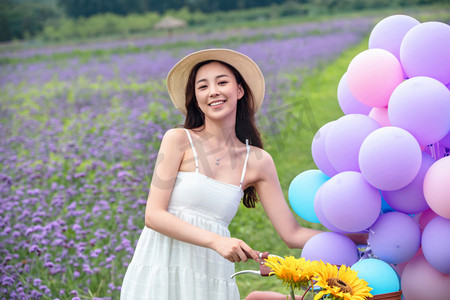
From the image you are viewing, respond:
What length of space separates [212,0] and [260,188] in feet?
60.4

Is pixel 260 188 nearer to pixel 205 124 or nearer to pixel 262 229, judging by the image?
pixel 205 124

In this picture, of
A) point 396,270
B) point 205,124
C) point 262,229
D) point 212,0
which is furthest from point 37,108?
point 212,0

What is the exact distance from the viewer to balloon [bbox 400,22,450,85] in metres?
→ 1.74

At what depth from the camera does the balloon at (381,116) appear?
1.90 metres

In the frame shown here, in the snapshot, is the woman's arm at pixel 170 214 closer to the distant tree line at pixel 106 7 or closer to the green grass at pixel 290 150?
the green grass at pixel 290 150

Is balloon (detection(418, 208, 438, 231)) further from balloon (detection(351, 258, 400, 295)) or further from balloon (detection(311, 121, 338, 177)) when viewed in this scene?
balloon (detection(311, 121, 338, 177))

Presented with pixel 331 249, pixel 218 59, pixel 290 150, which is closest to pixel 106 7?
pixel 290 150

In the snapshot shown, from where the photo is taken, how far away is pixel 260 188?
217 centimetres

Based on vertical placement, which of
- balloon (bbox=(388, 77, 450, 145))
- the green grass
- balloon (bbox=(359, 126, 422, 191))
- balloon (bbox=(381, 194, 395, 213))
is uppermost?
balloon (bbox=(388, 77, 450, 145))

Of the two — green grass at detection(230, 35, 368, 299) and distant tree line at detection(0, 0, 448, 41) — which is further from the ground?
distant tree line at detection(0, 0, 448, 41)

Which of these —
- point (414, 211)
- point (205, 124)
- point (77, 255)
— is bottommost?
point (77, 255)

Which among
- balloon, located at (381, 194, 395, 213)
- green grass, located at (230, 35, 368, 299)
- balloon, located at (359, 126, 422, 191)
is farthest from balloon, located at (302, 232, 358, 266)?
green grass, located at (230, 35, 368, 299)

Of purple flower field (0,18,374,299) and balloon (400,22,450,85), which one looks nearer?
balloon (400,22,450,85)

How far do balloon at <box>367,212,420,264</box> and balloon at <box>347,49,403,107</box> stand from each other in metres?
0.38
